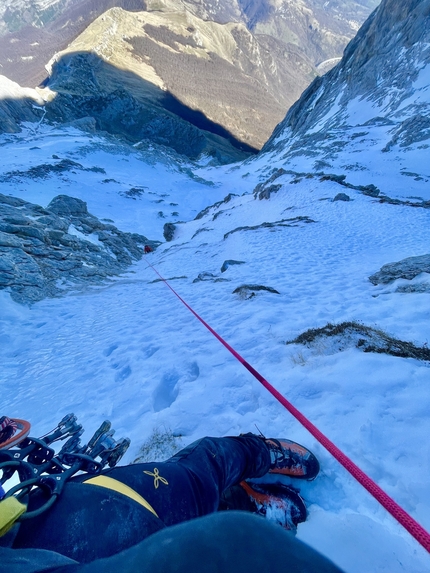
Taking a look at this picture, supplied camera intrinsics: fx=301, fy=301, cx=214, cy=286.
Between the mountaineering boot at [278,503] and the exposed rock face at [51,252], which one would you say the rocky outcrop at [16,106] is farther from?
the mountaineering boot at [278,503]

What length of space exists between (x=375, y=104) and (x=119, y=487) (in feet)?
161

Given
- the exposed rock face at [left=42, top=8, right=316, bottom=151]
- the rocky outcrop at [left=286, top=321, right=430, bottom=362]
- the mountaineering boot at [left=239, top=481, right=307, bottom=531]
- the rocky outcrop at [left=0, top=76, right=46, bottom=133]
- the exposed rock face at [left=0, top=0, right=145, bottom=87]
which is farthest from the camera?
the exposed rock face at [left=0, top=0, right=145, bottom=87]

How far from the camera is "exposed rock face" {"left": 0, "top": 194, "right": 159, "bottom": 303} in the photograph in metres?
8.65

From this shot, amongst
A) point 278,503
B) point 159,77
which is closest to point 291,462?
point 278,503

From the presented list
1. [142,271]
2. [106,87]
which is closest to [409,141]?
[142,271]

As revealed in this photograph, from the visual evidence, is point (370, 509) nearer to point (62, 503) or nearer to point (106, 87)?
point (62, 503)

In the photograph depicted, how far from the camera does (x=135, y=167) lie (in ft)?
124

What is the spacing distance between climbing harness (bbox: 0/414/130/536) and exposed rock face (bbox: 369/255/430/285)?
5416 millimetres

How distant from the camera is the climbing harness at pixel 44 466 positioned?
1012 millimetres

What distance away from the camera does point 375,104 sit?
126 feet

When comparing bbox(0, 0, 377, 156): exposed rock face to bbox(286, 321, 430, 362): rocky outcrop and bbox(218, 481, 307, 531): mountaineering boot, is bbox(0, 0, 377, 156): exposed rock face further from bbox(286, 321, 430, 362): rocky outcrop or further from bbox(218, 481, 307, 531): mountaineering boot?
bbox(218, 481, 307, 531): mountaineering boot

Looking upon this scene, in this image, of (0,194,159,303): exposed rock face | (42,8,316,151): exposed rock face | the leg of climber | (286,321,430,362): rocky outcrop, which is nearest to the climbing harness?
the leg of climber

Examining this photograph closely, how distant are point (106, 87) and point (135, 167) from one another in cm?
4912

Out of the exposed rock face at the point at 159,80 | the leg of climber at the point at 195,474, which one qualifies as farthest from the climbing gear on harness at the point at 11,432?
the exposed rock face at the point at 159,80
